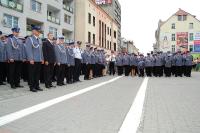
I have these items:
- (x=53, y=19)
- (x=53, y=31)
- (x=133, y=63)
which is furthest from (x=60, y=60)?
(x=53, y=19)

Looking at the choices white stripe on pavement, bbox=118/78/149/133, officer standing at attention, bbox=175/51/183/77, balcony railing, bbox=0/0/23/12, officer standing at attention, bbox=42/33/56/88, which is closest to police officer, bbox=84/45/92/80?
officer standing at attention, bbox=42/33/56/88

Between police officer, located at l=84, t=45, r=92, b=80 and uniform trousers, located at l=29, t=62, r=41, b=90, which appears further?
police officer, located at l=84, t=45, r=92, b=80

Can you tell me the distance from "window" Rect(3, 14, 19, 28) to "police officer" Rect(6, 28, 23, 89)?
807 inches

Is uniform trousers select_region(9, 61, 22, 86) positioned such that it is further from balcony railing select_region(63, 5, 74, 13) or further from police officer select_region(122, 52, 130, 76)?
balcony railing select_region(63, 5, 74, 13)

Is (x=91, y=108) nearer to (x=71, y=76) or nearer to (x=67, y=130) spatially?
(x=67, y=130)

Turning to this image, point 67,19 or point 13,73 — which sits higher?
point 67,19

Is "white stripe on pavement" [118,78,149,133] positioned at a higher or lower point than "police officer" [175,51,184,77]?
lower

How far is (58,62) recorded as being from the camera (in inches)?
564

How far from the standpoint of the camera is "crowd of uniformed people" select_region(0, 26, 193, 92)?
475 inches

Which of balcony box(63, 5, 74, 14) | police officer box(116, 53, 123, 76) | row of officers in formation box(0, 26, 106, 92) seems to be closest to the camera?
row of officers in formation box(0, 26, 106, 92)

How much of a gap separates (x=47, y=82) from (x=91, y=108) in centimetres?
539

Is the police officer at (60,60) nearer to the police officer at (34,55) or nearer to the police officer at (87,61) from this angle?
the police officer at (34,55)

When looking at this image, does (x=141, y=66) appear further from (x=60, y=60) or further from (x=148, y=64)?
(x=60, y=60)

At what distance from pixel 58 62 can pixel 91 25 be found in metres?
43.0
